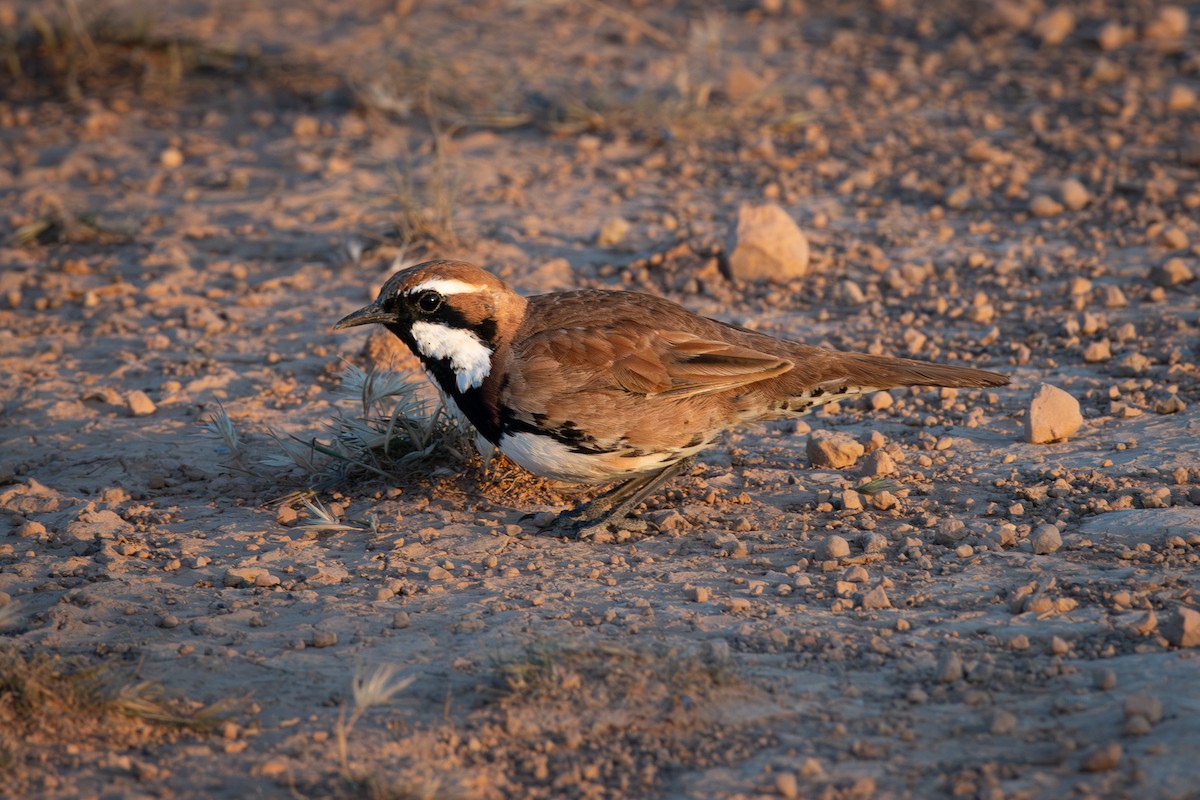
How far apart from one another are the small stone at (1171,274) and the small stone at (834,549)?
403 centimetres

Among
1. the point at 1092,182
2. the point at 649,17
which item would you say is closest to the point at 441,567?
the point at 1092,182

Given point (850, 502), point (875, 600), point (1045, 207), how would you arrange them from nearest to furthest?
point (875, 600)
point (850, 502)
point (1045, 207)

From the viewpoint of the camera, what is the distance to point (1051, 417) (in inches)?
269

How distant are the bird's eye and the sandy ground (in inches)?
39.9

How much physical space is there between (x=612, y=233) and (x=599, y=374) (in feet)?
11.7

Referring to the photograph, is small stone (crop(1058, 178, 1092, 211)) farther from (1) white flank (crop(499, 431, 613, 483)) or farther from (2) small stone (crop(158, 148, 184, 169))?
(2) small stone (crop(158, 148, 184, 169))

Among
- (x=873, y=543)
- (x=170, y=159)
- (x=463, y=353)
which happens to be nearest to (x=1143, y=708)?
(x=873, y=543)

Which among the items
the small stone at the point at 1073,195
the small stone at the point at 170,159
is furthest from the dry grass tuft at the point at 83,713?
the small stone at the point at 1073,195

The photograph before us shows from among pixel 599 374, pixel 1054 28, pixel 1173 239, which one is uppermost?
pixel 1054 28

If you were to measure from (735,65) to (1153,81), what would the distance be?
3.63 meters

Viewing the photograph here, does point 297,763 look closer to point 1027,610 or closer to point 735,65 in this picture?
point 1027,610

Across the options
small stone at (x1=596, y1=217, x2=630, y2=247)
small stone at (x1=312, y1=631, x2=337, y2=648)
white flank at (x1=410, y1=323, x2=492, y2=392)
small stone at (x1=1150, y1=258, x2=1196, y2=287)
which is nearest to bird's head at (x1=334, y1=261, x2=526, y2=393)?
white flank at (x1=410, y1=323, x2=492, y2=392)

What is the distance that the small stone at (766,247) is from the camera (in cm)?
890

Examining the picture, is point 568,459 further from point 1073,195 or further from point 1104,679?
point 1073,195
